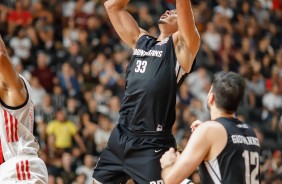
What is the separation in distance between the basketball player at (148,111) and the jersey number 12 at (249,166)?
1.73 m

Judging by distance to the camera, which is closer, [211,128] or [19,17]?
[211,128]


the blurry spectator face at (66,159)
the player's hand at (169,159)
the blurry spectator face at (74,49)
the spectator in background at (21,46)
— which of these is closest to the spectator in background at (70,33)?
the blurry spectator face at (74,49)

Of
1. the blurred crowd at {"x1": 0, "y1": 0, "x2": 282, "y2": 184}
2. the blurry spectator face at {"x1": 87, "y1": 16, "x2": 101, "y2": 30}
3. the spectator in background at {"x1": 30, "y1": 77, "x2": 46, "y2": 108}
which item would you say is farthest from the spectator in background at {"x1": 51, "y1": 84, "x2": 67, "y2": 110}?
the blurry spectator face at {"x1": 87, "y1": 16, "x2": 101, "y2": 30}

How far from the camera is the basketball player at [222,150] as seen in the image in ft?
19.1

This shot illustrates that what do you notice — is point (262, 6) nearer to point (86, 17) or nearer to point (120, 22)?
point (86, 17)

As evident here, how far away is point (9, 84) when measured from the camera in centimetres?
711

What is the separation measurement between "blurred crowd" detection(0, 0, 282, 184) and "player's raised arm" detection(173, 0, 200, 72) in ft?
20.7

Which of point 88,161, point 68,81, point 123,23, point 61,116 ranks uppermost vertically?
point 123,23

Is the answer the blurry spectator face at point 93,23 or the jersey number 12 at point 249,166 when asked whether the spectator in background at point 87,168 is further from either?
the jersey number 12 at point 249,166

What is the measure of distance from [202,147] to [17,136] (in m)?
2.25

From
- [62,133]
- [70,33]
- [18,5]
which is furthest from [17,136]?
[18,5]

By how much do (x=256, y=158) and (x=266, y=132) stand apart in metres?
12.1

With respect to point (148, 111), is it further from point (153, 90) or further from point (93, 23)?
point (93, 23)

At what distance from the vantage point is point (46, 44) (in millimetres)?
Result: 17641
